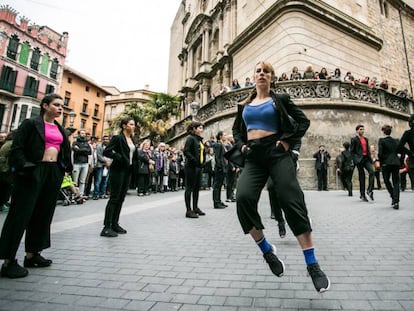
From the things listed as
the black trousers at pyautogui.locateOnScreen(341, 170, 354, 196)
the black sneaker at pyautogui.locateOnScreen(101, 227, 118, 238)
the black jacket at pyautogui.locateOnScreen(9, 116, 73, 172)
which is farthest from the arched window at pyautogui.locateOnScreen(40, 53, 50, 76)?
the black jacket at pyautogui.locateOnScreen(9, 116, 73, 172)

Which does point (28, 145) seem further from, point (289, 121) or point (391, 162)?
point (391, 162)

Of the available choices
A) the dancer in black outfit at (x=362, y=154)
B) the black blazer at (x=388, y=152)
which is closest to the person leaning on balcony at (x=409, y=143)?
the black blazer at (x=388, y=152)

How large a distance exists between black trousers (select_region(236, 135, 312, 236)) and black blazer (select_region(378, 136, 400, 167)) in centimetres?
599

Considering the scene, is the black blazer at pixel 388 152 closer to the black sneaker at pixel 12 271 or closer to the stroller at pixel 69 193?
the black sneaker at pixel 12 271

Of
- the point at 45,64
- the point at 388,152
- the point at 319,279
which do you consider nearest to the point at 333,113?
the point at 388,152

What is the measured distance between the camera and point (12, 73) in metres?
34.8

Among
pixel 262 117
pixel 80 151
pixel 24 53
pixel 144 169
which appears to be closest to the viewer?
pixel 262 117

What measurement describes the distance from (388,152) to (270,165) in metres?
6.27

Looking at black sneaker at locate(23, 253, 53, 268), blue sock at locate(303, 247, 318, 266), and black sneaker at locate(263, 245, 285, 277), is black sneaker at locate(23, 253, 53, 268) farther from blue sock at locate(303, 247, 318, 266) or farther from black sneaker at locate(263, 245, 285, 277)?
blue sock at locate(303, 247, 318, 266)

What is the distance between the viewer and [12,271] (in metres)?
2.52

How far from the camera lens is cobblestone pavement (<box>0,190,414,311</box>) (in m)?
1.97

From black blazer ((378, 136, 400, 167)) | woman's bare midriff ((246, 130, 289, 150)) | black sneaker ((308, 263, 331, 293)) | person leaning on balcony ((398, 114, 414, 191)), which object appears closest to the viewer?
black sneaker ((308, 263, 331, 293))

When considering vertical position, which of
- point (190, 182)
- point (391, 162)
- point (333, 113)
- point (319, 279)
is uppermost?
point (333, 113)

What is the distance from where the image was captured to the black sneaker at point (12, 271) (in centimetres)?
250
